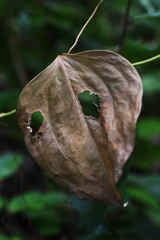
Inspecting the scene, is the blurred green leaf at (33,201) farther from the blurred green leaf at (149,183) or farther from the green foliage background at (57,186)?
the blurred green leaf at (149,183)

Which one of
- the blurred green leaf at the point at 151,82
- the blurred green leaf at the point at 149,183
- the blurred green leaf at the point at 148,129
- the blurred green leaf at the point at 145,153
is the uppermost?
the blurred green leaf at the point at 151,82

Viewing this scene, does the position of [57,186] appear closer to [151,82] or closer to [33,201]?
[33,201]

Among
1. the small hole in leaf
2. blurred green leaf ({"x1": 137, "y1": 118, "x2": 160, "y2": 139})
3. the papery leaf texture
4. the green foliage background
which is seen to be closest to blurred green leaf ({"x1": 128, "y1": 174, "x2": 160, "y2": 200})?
the green foliage background

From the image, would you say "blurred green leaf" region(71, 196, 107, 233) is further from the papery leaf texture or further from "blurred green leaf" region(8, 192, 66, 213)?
the papery leaf texture

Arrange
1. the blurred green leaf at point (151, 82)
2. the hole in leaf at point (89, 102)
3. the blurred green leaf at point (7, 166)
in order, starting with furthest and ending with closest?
1. the blurred green leaf at point (151, 82)
2. the hole in leaf at point (89, 102)
3. the blurred green leaf at point (7, 166)

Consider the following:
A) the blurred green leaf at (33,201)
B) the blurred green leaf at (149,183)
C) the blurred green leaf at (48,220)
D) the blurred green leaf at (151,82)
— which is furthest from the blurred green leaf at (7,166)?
the blurred green leaf at (151,82)

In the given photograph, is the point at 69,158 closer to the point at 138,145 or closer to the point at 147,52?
the point at 147,52

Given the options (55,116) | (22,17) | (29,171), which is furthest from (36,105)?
(29,171)
